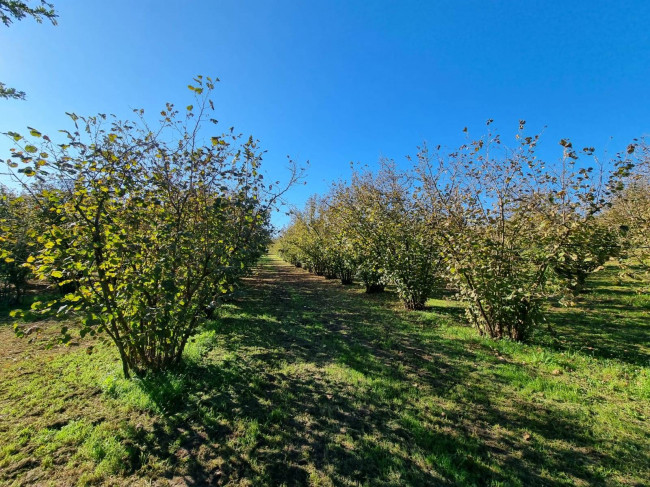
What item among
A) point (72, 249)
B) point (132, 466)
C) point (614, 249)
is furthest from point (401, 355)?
point (72, 249)

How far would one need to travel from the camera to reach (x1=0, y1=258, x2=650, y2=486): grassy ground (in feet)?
8.77

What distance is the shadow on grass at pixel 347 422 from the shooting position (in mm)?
2676

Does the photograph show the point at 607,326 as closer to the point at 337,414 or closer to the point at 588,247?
the point at 588,247

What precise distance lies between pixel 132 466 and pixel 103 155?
11.1ft

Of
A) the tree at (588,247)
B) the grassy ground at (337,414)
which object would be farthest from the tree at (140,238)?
the tree at (588,247)

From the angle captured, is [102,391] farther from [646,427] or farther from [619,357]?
[619,357]

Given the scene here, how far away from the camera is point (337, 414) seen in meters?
3.53

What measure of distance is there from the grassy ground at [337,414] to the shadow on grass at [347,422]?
2 centimetres

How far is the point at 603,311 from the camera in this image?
27.8 feet

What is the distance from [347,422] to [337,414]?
0.19 metres

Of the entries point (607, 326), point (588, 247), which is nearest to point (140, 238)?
point (588, 247)

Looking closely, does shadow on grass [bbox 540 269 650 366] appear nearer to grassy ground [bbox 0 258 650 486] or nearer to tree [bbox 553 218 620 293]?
grassy ground [bbox 0 258 650 486]

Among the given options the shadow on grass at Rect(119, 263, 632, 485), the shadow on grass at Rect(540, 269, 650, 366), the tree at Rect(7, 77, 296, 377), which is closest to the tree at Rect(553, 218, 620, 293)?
the shadow on grass at Rect(540, 269, 650, 366)

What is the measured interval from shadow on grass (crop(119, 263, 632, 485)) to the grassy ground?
0.02m
